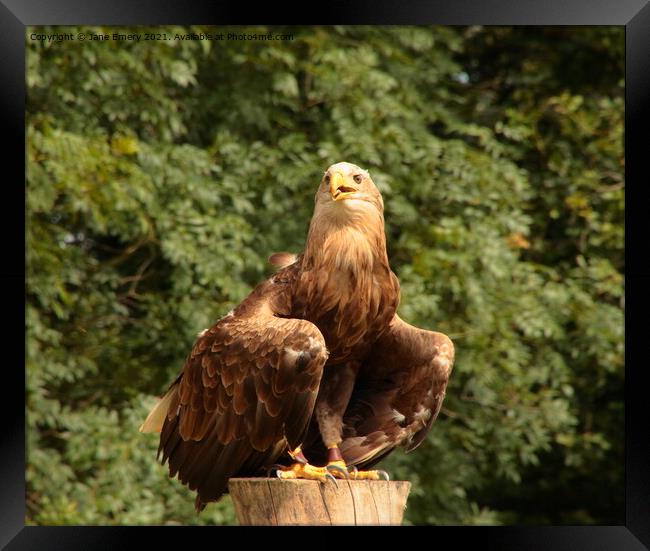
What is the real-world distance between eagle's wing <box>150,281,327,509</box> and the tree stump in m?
0.10

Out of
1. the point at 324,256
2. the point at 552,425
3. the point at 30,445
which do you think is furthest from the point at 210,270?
the point at 324,256

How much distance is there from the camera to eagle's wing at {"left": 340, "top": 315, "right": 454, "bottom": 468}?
4.17m

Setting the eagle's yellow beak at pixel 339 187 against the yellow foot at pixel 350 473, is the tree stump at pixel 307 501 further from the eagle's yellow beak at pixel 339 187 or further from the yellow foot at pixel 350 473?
the eagle's yellow beak at pixel 339 187

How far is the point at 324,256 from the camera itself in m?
3.84

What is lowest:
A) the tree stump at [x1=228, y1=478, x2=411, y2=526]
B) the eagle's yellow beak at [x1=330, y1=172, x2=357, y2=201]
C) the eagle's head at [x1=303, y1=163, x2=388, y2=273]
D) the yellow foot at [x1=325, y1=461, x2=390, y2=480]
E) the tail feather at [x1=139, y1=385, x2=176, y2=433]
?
the tree stump at [x1=228, y1=478, x2=411, y2=526]

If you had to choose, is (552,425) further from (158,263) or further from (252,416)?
(252,416)

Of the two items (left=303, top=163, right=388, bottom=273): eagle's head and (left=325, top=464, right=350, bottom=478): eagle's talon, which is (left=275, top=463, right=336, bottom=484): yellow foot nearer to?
(left=325, top=464, right=350, bottom=478): eagle's talon

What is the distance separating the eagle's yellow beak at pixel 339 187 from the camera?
3.76 m

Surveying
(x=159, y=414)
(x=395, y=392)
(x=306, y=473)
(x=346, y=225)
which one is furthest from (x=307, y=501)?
(x=346, y=225)

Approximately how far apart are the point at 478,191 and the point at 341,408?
4.72 meters

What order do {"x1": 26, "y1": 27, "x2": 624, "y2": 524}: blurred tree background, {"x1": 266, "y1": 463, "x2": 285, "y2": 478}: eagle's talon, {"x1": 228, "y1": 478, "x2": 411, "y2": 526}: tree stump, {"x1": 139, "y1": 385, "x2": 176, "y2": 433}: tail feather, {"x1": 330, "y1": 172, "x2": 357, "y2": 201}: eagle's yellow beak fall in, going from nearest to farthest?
{"x1": 330, "y1": 172, "x2": 357, "y2": 201}: eagle's yellow beak
{"x1": 228, "y1": 478, "x2": 411, "y2": 526}: tree stump
{"x1": 266, "y1": 463, "x2": 285, "y2": 478}: eagle's talon
{"x1": 139, "y1": 385, "x2": 176, "y2": 433}: tail feather
{"x1": 26, "y1": 27, "x2": 624, "y2": 524}: blurred tree background

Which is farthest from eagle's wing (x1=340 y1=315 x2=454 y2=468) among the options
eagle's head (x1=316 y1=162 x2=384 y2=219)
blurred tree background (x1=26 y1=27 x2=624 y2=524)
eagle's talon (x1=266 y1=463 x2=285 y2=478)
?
blurred tree background (x1=26 y1=27 x2=624 y2=524)

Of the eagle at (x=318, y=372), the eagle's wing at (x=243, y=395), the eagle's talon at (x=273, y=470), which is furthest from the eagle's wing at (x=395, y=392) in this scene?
the eagle's wing at (x=243, y=395)

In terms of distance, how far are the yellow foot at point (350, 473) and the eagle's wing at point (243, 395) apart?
0.19 metres
